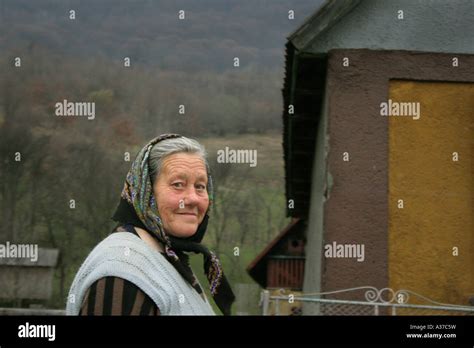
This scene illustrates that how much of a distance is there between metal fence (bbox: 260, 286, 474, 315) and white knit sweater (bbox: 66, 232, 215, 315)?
3000mm

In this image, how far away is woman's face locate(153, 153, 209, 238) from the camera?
2.61m

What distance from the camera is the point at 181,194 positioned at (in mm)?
2645

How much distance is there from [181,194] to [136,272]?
13.1 inches

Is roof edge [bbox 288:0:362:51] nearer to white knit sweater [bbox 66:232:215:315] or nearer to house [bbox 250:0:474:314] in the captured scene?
house [bbox 250:0:474:314]

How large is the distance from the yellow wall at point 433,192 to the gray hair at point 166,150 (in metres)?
3.94

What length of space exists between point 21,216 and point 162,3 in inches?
2097

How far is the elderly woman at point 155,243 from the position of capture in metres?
2.39
